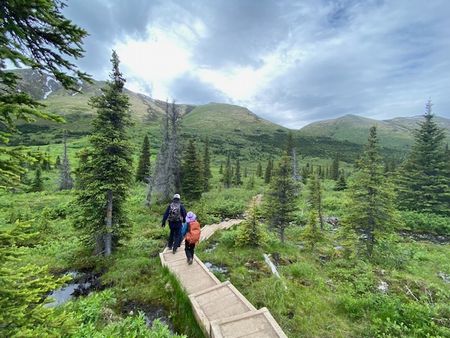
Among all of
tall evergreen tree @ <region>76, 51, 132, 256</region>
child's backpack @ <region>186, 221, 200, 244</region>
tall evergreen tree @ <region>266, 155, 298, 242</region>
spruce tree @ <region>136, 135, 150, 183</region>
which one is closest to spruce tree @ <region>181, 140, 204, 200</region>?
tall evergreen tree @ <region>266, 155, 298, 242</region>

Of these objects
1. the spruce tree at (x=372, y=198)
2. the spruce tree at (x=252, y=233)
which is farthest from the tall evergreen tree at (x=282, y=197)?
the spruce tree at (x=252, y=233)

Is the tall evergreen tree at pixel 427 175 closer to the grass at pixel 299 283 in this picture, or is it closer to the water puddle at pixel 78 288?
the grass at pixel 299 283

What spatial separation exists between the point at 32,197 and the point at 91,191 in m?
27.6

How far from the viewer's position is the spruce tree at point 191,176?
1212 inches

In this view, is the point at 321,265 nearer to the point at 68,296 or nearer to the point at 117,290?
the point at 117,290

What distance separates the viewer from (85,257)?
546 inches

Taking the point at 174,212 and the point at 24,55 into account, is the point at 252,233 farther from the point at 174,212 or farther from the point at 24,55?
the point at 24,55

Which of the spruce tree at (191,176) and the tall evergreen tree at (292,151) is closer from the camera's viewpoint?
the spruce tree at (191,176)

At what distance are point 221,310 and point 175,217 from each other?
17.9 ft

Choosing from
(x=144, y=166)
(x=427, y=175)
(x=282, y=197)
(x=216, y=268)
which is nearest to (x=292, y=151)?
(x=427, y=175)

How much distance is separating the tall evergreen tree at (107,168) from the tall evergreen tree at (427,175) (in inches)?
1129

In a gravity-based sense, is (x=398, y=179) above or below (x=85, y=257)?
above

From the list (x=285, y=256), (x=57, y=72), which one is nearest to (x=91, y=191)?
(x=57, y=72)

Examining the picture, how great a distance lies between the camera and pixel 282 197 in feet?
61.4
